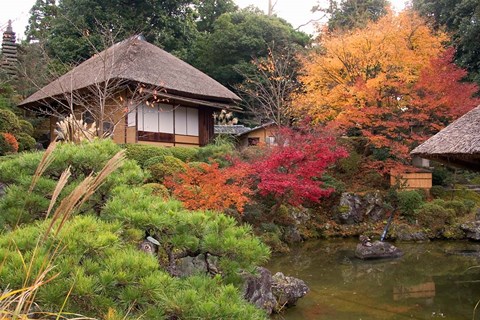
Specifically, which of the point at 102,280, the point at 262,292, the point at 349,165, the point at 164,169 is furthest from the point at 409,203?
the point at 102,280

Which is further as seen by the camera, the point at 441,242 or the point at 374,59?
the point at 374,59

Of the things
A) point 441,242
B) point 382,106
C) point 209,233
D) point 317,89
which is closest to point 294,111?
point 317,89

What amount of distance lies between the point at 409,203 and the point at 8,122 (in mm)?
11616

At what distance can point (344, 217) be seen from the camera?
12336mm

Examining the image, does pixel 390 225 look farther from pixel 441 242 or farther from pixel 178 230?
pixel 178 230

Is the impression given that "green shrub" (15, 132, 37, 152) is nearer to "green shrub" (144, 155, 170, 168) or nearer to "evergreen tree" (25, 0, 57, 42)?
"green shrub" (144, 155, 170, 168)

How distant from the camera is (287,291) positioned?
6.00 meters

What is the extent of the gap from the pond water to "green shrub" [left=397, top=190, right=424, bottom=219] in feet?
5.29

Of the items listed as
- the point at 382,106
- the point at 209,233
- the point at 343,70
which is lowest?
the point at 209,233

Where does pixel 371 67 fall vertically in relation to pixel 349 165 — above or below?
above

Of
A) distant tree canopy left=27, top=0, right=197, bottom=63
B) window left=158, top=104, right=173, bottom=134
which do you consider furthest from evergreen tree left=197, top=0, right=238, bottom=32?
window left=158, top=104, right=173, bottom=134

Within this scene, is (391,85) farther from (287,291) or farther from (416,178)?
(287,291)

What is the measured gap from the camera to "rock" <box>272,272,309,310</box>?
5.92 meters

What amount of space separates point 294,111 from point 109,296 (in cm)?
1408
